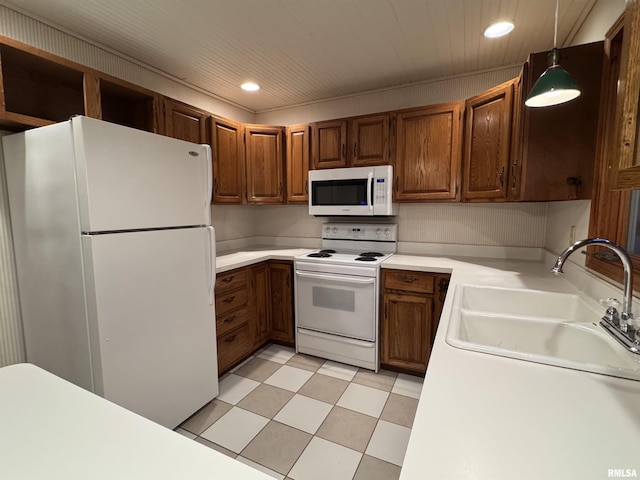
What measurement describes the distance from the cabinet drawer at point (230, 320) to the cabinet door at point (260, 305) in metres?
0.11

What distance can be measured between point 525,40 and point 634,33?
1.75m

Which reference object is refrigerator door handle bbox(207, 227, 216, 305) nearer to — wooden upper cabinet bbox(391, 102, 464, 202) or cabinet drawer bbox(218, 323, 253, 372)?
cabinet drawer bbox(218, 323, 253, 372)

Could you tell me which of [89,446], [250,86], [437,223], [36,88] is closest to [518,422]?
[89,446]

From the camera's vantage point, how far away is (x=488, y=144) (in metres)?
2.09

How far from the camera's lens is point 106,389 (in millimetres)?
1430

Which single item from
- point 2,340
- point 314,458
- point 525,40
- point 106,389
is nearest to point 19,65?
point 2,340

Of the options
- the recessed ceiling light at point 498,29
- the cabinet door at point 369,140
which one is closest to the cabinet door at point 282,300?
the cabinet door at point 369,140

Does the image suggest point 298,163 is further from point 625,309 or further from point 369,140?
point 625,309

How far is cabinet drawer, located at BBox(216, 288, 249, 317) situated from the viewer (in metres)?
2.25

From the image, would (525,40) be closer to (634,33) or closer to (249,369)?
(634,33)

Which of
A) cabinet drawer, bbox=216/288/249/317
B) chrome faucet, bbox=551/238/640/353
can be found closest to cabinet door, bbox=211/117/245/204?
cabinet drawer, bbox=216/288/249/317

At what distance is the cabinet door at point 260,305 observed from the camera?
8.70 feet

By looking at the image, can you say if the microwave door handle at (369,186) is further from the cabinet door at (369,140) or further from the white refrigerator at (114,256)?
the white refrigerator at (114,256)

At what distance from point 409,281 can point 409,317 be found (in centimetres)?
29
